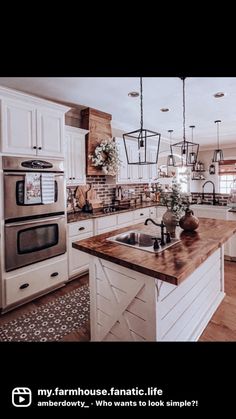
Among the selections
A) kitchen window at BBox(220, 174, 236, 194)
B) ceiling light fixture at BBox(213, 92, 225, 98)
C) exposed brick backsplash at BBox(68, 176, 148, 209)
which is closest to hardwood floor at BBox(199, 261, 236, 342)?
exposed brick backsplash at BBox(68, 176, 148, 209)

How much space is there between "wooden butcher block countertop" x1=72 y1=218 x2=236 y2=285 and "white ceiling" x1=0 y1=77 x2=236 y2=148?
1.76 metres

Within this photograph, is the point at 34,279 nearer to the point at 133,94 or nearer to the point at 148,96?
the point at 133,94

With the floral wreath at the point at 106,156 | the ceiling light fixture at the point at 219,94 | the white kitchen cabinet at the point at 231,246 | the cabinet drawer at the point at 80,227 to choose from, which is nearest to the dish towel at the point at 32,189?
the cabinet drawer at the point at 80,227

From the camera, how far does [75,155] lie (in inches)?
134

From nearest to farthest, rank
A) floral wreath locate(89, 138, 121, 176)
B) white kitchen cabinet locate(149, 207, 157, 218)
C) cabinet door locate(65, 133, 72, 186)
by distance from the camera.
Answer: cabinet door locate(65, 133, 72, 186) < floral wreath locate(89, 138, 121, 176) < white kitchen cabinet locate(149, 207, 157, 218)

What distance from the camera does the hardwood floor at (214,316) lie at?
1.94m

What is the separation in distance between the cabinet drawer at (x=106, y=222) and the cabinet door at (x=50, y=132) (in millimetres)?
1151

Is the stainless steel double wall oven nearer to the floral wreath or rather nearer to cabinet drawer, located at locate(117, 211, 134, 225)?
the floral wreath

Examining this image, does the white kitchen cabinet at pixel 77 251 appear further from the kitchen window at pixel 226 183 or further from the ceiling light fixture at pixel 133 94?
the kitchen window at pixel 226 183

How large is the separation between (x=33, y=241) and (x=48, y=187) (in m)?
0.66

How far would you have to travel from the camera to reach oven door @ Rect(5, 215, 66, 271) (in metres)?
2.34
